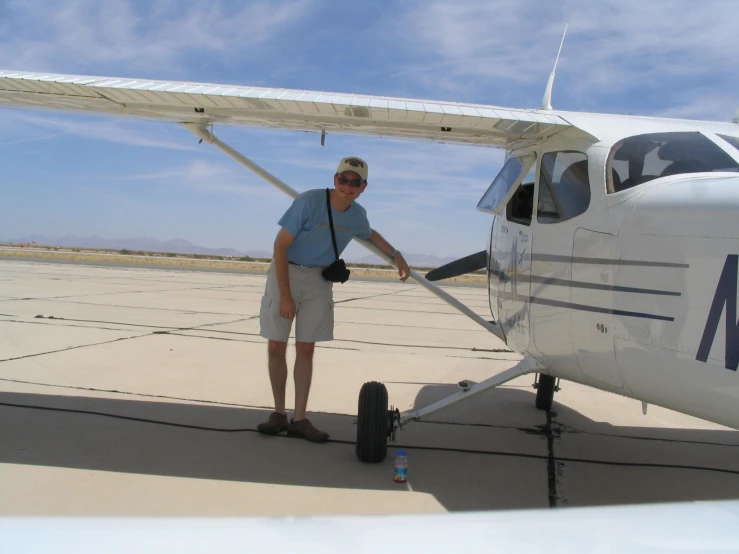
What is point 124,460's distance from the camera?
405cm

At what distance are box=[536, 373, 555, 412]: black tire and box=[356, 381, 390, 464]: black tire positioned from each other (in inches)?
91.3

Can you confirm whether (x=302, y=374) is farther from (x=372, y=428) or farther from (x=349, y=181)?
(x=349, y=181)

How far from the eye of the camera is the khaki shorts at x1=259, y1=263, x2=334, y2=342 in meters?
4.59

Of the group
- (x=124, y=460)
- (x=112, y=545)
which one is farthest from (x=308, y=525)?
(x=124, y=460)

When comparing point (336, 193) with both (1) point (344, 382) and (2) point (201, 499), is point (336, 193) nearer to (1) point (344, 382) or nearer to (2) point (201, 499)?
(2) point (201, 499)

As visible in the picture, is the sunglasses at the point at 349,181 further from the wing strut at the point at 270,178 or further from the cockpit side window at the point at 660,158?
the cockpit side window at the point at 660,158

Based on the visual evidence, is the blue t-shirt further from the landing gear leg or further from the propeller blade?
the landing gear leg

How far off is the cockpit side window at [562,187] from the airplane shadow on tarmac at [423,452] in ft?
5.74

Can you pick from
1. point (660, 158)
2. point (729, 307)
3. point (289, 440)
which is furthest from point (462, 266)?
point (729, 307)

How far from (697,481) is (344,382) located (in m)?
3.65

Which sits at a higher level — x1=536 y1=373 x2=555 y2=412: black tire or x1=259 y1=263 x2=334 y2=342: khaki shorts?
x1=259 y1=263 x2=334 y2=342: khaki shorts

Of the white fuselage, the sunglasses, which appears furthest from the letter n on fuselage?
the sunglasses

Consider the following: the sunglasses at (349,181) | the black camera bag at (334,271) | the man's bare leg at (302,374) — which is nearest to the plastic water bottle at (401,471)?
the man's bare leg at (302,374)

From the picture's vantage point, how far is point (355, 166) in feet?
14.7
